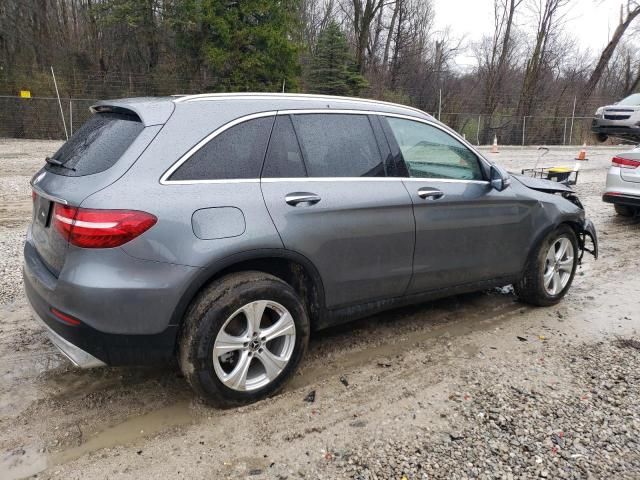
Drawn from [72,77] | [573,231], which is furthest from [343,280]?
[72,77]

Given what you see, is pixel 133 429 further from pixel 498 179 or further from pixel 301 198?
pixel 498 179

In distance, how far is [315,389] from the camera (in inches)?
128

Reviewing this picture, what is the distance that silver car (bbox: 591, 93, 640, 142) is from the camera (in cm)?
1536

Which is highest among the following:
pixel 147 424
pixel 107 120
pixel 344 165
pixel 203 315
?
pixel 107 120

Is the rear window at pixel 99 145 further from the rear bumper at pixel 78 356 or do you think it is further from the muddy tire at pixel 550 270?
the muddy tire at pixel 550 270

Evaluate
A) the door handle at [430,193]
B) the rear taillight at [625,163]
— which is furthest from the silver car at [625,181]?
the door handle at [430,193]

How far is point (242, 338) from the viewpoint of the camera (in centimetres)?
290

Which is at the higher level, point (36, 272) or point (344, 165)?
point (344, 165)

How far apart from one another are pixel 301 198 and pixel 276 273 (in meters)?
0.49

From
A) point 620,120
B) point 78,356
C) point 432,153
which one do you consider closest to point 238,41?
point 620,120

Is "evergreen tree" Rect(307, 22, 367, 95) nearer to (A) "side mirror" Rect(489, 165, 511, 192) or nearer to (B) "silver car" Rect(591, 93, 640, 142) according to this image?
(B) "silver car" Rect(591, 93, 640, 142)

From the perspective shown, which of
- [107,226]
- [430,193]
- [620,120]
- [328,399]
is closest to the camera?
[107,226]

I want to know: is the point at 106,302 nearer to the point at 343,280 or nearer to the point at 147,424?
the point at 147,424

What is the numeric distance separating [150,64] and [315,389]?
24.6 m
